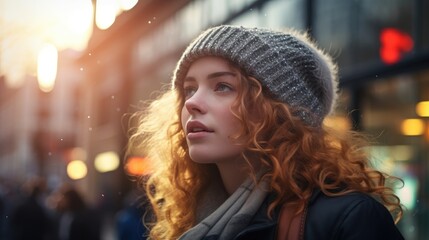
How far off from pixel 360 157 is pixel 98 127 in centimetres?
2229

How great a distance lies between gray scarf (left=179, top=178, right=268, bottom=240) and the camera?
83.9 inches

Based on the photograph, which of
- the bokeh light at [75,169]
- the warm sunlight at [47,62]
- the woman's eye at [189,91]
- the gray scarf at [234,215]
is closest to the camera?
the gray scarf at [234,215]

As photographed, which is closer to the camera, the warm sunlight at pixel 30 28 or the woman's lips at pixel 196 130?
the woman's lips at pixel 196 130

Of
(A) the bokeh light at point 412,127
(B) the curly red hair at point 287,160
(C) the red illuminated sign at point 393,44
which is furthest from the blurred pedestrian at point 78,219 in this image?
(B) the curly red hair at point 287,160

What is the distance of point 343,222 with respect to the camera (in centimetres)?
199

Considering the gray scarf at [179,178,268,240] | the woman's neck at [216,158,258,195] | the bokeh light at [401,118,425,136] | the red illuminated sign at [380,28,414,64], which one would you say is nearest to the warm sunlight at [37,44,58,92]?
the red illuminated sign at [380,28,414,64]

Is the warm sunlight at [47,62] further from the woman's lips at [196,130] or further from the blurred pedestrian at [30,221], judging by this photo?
the woman's lips at [196,130]

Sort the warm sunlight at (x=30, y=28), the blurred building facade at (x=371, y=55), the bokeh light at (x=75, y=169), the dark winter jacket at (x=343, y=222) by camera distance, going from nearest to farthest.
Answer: the dark winter jacket at (x=343, y=222) < the blurred building facade at (x=371, y=55) < the warm sunlight at (x=30, y=28) < the bokeh light at (x=75, y=169)

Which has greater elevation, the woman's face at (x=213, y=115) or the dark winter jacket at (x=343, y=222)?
the woman's face at (x=213, y=115)

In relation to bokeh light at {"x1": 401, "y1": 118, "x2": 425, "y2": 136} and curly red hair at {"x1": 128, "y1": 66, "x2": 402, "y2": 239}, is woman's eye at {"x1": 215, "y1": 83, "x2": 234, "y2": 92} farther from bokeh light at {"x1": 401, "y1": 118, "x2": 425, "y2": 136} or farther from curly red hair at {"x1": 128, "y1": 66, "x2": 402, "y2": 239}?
bokeh light at {"x1": 401, "y1": 118, "x2": 425, "y2": 136}

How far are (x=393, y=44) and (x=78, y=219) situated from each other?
15.0 feet

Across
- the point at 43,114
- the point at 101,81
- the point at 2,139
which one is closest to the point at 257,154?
the point at 101,81

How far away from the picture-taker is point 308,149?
2242 mm

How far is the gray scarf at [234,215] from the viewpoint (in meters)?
2.13
